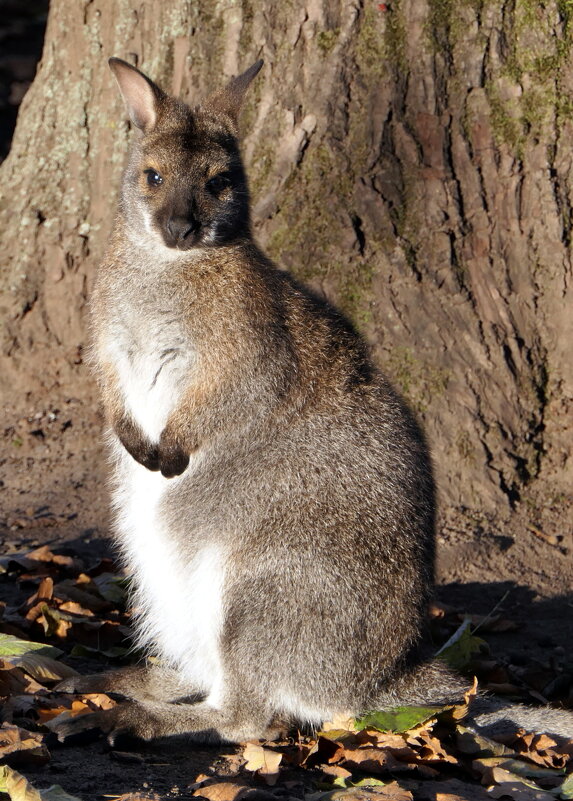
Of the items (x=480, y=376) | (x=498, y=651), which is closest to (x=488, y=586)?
(x=498, y=651)

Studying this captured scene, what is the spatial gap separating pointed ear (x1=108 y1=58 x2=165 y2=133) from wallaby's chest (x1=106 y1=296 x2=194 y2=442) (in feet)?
2.66

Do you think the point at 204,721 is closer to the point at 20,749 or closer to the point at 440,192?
the point at 20,749

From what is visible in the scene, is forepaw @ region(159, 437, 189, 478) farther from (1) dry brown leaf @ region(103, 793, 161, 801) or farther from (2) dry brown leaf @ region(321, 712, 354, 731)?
(1) dry brown leaf @ region(103, 793, 161, 801)

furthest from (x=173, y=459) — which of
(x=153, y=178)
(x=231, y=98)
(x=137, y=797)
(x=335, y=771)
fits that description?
(x=231, y=98)

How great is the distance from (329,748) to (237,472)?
112 centimetres

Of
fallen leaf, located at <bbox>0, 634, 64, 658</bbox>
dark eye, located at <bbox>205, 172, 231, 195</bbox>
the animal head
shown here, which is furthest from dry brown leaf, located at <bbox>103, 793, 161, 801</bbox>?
dark eye, located at <bbox>205, 172, 231, 195</bbox>

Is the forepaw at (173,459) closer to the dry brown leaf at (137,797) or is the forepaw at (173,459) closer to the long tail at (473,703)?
the long tail at (473,703)

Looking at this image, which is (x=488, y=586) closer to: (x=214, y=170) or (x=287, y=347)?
(x=287, y=347)

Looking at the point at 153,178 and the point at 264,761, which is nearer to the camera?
the point at 264,761

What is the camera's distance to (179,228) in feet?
13.5

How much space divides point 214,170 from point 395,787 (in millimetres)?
2486

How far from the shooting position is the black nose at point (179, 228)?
4117mm

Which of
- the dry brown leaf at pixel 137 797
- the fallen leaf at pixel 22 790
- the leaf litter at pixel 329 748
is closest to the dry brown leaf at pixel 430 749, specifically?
the leaf litter at pixel 329 748

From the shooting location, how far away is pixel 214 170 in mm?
4324
